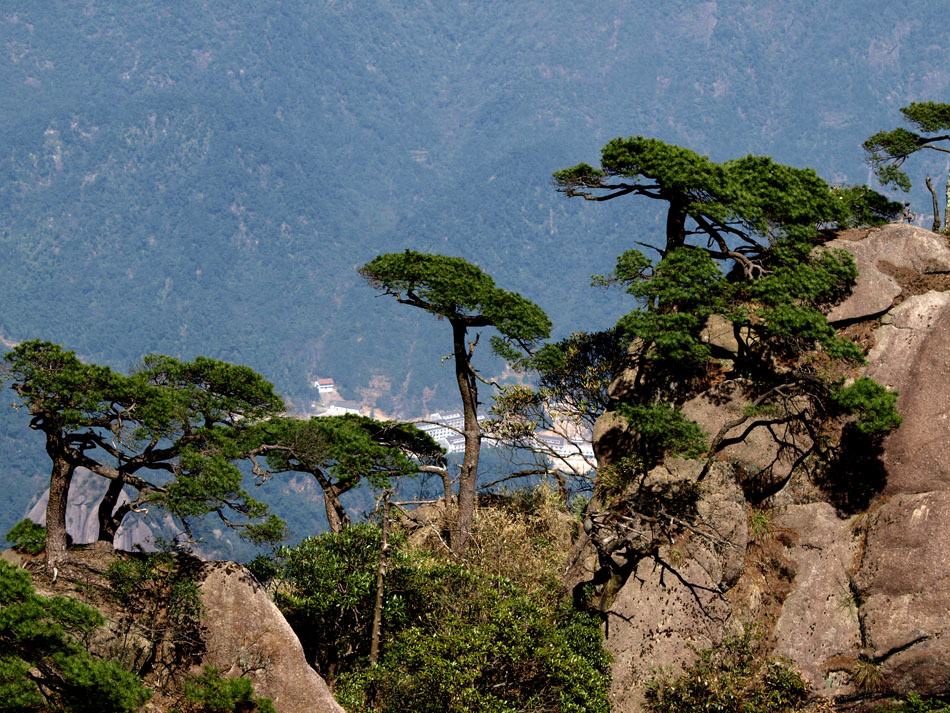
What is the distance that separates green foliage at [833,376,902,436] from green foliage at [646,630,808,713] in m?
6.57

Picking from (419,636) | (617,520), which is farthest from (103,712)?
(617,520)

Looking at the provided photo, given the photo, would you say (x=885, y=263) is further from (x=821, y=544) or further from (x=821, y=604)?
(x=821, y=604)

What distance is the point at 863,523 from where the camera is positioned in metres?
29.6

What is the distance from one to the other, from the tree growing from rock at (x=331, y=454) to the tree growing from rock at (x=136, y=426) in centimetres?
201

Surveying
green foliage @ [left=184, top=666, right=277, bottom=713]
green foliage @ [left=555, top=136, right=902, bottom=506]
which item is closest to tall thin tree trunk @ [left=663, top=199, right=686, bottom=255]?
green foliage @ [left=555, top=136, right=902, bottom=506]

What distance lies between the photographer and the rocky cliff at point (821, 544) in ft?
90.3

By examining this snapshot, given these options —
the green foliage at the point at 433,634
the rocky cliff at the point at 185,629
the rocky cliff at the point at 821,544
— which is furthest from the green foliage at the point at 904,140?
the rocky cliff at the point at 185,629

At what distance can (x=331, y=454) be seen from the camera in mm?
33688

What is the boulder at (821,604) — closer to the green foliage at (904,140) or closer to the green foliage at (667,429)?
the green foliage at (667,429)

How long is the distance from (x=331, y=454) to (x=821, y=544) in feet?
47.7

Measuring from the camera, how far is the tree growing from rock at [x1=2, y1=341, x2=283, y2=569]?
27.5 meters

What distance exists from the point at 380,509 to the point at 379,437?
20.1ft

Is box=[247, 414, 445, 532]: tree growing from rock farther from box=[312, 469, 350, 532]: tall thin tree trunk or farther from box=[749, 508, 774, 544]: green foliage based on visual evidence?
box=[749, 508, 774, 544]: green foliage

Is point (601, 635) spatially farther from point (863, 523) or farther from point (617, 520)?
point (863, 523)
